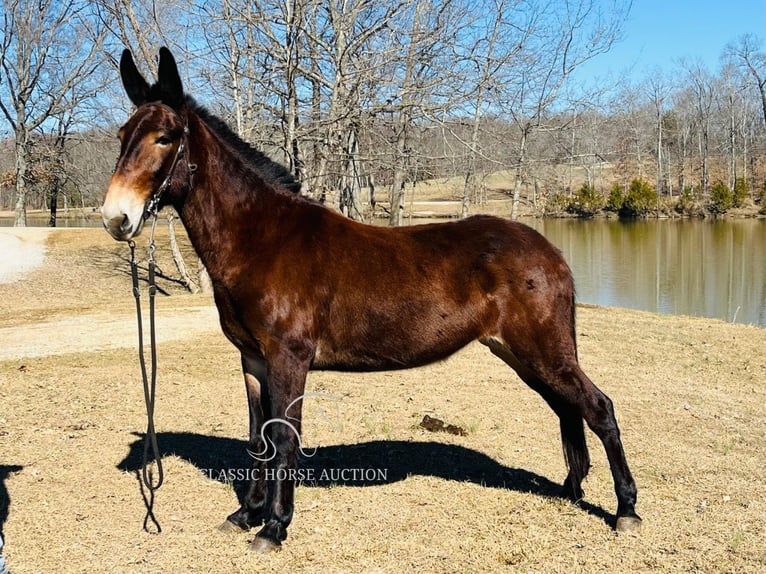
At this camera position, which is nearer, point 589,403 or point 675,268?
point 589,403

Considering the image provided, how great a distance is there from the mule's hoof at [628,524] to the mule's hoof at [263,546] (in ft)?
6.51

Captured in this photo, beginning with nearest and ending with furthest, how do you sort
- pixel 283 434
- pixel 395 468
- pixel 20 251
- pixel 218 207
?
1. pixel 283 434
2. pixel 218 207
3. pixel 395 468
4. pixel 20 251

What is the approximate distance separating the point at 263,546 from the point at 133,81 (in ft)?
8.77

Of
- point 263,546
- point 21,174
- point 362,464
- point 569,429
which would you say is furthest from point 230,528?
point 21,174

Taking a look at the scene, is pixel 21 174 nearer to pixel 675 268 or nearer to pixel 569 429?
pixel 675 268

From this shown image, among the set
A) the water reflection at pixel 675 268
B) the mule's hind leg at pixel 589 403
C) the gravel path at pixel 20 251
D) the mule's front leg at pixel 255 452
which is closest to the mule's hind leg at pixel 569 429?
the mule's hind leg at pixel 589 403

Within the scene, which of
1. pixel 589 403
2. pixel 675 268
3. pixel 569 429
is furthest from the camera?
pixel 675 268

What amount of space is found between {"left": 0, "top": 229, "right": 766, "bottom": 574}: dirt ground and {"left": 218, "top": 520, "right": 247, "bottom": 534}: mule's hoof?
2.4 inches

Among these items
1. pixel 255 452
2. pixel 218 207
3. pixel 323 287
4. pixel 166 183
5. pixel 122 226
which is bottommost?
pixel 255 452

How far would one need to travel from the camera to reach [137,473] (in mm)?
4625

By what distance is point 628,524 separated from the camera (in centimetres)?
365

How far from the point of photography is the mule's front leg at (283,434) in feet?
11.0

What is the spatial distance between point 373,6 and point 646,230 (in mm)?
31036

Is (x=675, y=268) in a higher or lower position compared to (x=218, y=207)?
lower
